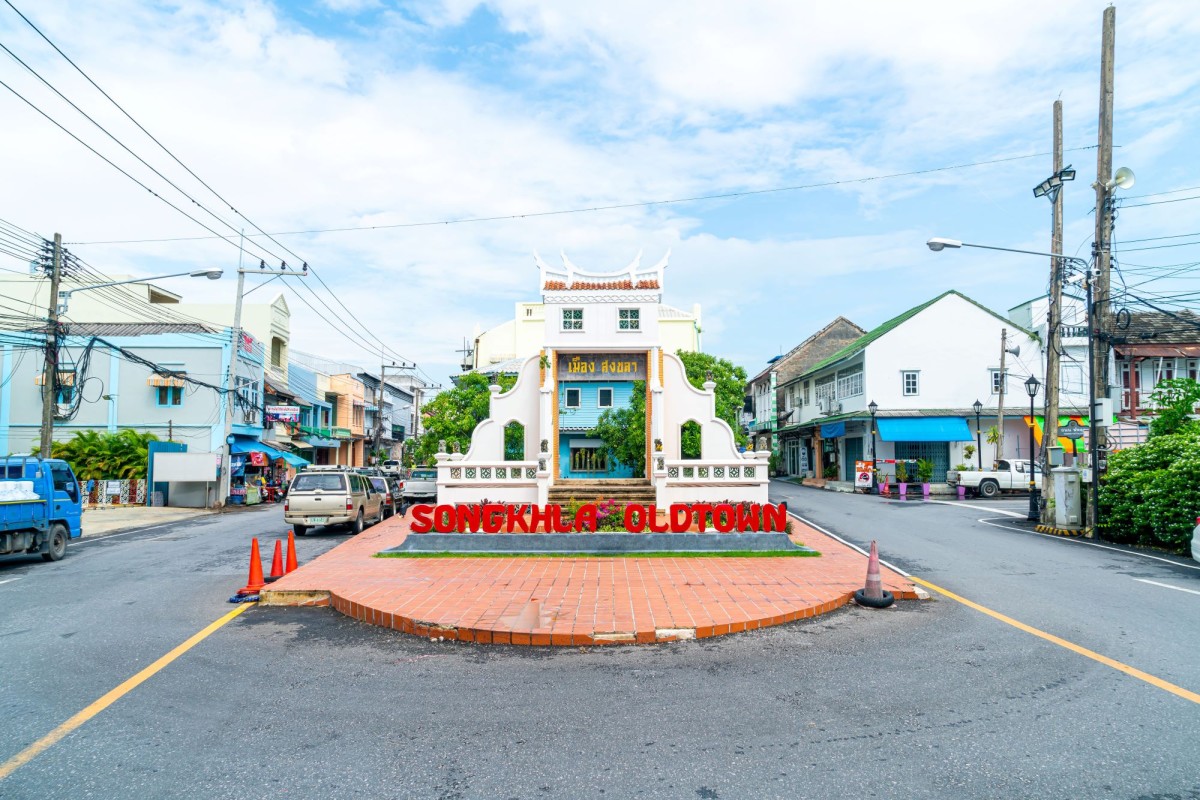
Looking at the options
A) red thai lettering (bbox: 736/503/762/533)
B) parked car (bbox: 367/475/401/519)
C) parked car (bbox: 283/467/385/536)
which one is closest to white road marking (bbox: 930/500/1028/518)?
red thai lettering (bbox: 736/503/762/533)

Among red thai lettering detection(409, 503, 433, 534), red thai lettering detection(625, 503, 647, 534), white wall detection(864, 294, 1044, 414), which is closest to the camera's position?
red thai lettering detection(625, 503, 647, 534)

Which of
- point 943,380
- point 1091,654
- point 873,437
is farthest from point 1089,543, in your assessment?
point 943,380

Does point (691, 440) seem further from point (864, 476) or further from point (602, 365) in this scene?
point (864, 476)

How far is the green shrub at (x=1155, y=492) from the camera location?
14.5m

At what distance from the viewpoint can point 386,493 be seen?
24172 millimetres

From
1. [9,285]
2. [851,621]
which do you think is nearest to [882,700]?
[851,621]

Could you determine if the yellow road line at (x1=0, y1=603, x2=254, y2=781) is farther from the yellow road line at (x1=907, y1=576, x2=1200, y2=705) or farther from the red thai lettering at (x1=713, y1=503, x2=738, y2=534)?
the red thai lettering at (x1=713, y1=503, x2=738, y2=534)

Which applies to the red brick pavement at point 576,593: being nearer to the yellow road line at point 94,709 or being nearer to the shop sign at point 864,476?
the yellow road line at point 94,709

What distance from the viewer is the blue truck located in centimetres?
1332

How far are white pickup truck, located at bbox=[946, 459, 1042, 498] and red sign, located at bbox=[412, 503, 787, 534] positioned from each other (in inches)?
793

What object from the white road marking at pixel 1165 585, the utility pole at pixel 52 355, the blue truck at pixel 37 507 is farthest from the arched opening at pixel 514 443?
Result: the white road marking at pixel 1165 585

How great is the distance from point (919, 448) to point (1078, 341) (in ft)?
33.1

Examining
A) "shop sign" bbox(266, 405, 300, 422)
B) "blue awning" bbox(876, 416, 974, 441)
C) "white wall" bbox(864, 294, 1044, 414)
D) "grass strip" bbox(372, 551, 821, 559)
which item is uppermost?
"white wall" bbox(864, 294, 1044, 414)

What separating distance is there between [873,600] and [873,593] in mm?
113
